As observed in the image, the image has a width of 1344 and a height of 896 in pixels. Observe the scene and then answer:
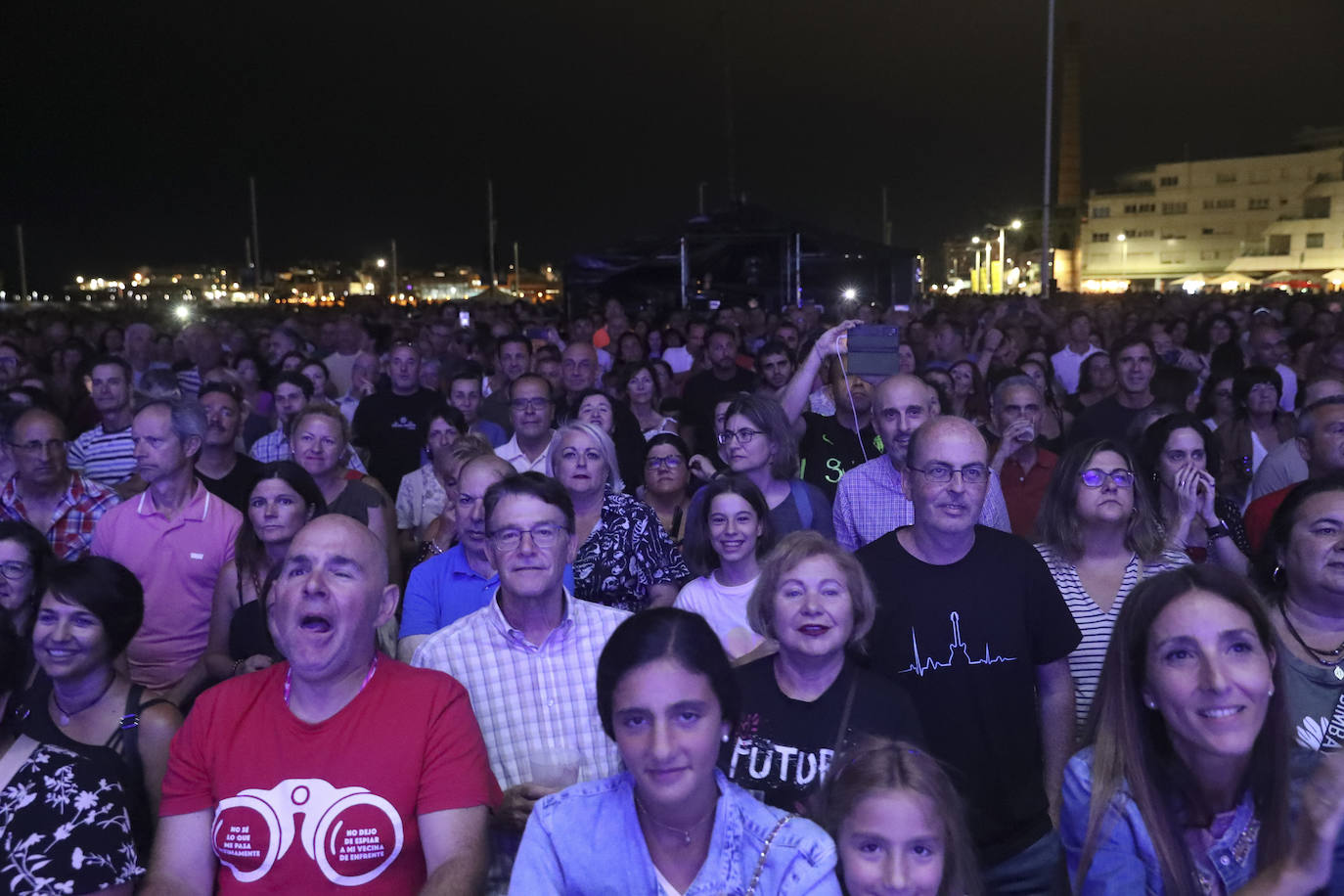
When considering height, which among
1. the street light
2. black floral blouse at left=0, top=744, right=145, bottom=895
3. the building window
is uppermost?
the building window

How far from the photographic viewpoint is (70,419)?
28.3ft

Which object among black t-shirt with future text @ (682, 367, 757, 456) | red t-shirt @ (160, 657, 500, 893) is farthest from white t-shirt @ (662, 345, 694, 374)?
red t-shirt @ (160, 657, 500, 893)

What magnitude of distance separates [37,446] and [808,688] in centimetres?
405

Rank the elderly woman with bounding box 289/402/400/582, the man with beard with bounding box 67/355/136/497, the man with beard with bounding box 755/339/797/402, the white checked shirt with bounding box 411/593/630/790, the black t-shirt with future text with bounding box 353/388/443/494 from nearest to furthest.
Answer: the white checked shirt with bounding box 411/593/630/790
the elderly woman with bounding box 289/402/400/582
the man with beard with bounding box 67/355/136/497
the black t-shirt with future text with bounding box 353/388/443/494
the man with beard with bounding box 755/339/797/402

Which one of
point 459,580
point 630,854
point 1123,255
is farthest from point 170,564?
point 1123,255

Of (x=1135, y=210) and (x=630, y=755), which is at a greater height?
(x=1135, y=210)

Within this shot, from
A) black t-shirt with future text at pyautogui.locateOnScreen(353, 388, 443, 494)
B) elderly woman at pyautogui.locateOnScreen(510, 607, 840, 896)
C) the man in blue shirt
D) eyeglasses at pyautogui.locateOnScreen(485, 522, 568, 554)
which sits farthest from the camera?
black t-shirt with future text at pyautogui.locateOnScreen(353, 388, 443, 494)

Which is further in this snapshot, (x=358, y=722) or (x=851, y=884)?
(x=358, y=722)

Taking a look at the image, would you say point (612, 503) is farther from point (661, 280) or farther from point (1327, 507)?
point (661, 280)

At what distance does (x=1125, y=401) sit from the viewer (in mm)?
7117

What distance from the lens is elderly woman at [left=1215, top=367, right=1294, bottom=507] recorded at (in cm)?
628

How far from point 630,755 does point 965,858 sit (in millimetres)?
842

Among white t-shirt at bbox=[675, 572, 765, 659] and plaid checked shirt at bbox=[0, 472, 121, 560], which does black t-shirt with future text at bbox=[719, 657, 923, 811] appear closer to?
white t-shirt at bbox=[675, 572, 765, 659]

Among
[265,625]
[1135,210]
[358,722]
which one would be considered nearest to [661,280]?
[265,625]
